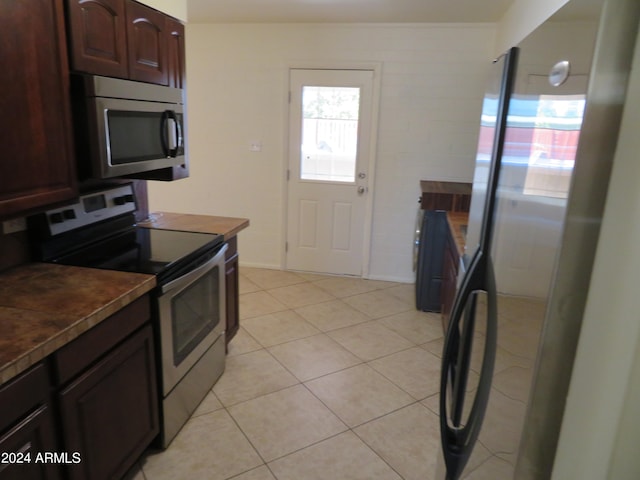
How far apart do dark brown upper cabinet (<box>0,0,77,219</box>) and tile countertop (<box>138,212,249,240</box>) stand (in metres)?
0.92

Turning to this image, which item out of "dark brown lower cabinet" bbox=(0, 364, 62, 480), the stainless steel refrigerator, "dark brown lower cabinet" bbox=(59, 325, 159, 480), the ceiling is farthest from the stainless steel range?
the ceiling

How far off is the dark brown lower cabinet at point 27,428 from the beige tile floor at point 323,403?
76cm

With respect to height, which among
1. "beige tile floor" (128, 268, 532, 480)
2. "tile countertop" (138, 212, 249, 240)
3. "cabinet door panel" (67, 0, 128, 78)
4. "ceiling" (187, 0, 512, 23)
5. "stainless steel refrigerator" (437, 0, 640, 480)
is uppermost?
"ceiling" (187, 0, 512, 23)

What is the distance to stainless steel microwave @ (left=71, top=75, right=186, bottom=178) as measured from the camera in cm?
178

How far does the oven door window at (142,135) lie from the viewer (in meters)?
1.93

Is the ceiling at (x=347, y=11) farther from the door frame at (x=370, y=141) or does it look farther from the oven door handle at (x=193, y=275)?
the oven door handle at (x=193, y=275)

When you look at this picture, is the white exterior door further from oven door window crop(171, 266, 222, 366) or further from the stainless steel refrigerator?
the stainless steel refrigerator

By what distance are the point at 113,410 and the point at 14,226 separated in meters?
0.90

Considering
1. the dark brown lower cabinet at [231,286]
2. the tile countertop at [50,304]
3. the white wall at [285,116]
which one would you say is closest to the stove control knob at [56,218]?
the tile countertop at [50,304]

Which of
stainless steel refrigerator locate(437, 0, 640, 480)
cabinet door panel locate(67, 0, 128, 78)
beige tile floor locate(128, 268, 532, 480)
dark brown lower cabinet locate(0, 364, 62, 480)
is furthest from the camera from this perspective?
beige tile floor locate(128, 268, 532, 480)

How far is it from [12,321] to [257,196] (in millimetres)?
3426

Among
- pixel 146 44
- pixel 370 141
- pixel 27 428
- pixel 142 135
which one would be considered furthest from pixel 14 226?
pixel 370 141

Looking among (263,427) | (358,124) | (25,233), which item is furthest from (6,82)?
(358,124)

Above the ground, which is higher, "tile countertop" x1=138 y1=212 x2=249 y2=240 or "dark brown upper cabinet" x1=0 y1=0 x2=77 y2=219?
"dark brown upper cabinet" x1=0 y1=0 x2=77 y2=219
